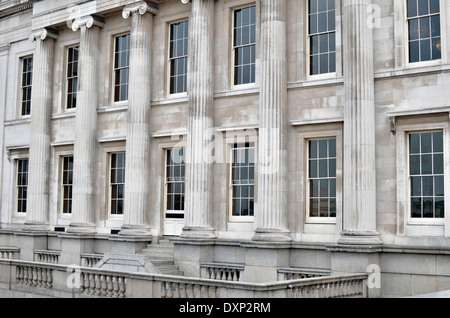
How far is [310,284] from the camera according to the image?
610 inches

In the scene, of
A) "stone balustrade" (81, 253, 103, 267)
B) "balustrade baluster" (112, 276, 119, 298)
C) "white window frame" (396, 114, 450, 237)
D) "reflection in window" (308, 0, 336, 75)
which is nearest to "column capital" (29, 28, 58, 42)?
"stone balustrade" (81, 253, 103, 267)

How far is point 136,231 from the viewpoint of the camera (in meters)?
24.4

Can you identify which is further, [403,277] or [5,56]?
[5,56]

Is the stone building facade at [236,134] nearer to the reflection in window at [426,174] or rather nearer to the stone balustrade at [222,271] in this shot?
the reflection in window at [426,174]

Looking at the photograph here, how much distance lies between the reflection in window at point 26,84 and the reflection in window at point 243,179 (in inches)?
525

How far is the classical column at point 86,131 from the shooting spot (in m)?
26.4

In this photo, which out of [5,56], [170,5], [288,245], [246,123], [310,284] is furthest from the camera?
[5,56]

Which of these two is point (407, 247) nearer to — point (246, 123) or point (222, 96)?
point (246, 123)

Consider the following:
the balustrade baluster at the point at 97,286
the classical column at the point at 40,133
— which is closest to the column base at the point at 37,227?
the classical column at the point at 40,133

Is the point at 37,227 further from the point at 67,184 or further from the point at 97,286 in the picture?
the point at 97,286
